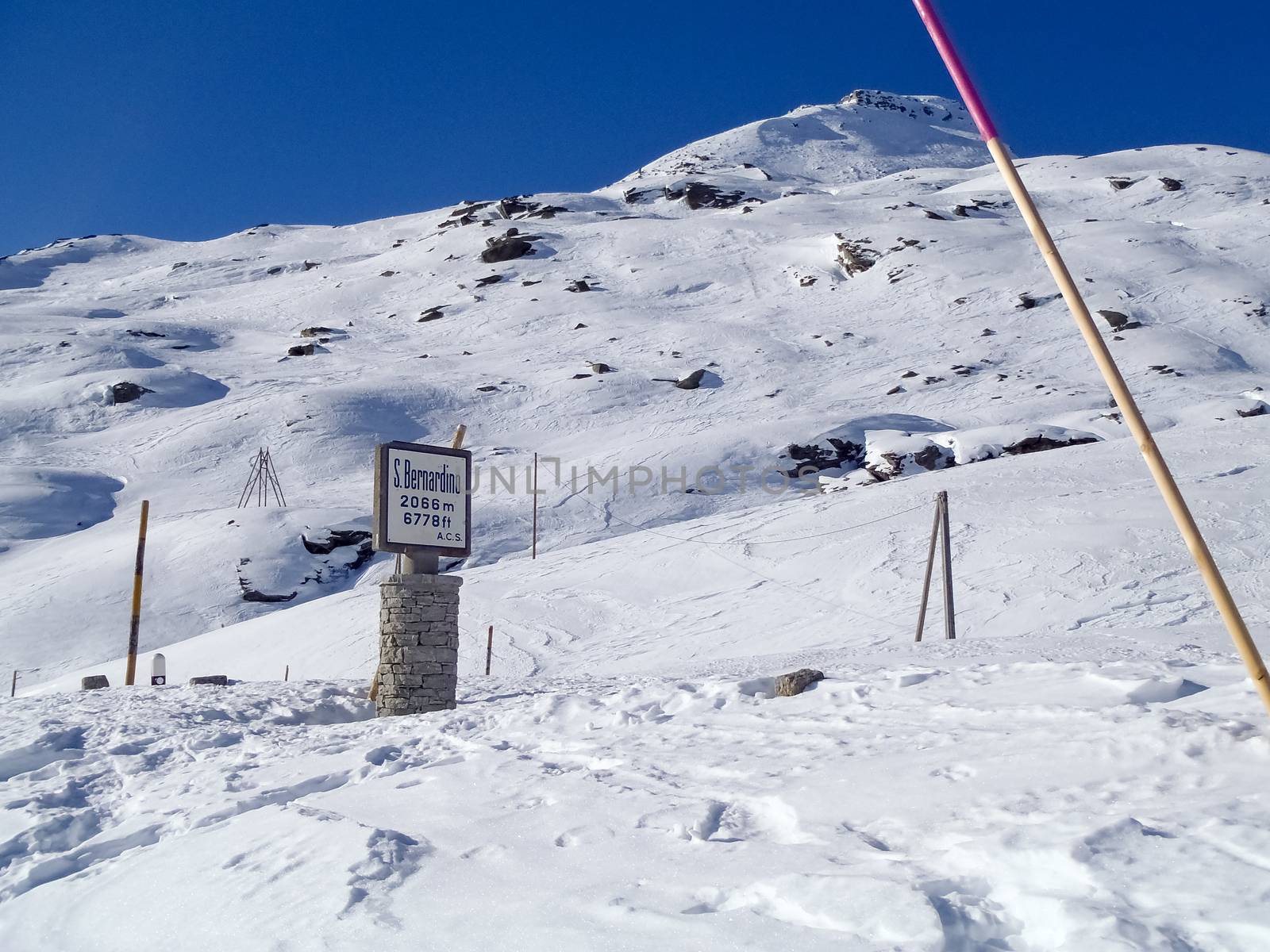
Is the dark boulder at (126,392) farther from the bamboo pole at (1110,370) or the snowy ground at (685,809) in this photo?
the bamboo pole at (1110,370)

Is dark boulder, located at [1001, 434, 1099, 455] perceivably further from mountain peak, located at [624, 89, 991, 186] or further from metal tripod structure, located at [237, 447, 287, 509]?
mountain peak, located at [624, 89, 991, 186]

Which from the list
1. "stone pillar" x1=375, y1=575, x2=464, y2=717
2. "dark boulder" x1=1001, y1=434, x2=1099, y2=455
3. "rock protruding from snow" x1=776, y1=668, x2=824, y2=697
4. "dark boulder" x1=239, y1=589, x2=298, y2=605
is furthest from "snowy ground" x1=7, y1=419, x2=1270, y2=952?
"dark boulder" x1=1001, y1=434, x2=1099, y2=455

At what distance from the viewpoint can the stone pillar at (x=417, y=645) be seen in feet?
39.2

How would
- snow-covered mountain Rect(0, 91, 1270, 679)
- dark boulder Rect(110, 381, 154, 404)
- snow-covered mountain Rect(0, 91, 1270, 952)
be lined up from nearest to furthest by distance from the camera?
1. snow-covered mountain Rect(0, 91, 1270, 952)
2. snow-covered mountain Rect(0, 91, 1270, 679)
3. dark boulder Rect(110, 381, 154, 404)

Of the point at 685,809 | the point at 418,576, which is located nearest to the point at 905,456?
the point at 418,576

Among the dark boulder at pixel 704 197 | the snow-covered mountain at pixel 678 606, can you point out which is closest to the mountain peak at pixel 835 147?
the dark boulder at pixel 704 197

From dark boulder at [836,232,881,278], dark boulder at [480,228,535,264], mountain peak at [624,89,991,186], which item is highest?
mountain peak at [624,89,991,186]

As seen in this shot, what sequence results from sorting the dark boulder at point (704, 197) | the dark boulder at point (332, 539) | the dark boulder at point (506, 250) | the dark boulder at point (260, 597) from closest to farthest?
the dark boulder at point (260, 597)
the dark boulder at point (332, 539)
the dark boulder at point (506, 250)
the dark boulder at point (704, 197)

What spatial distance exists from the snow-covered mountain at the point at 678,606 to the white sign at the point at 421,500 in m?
2.07

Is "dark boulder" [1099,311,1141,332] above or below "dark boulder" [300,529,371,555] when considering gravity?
above

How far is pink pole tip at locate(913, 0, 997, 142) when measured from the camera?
4750mm

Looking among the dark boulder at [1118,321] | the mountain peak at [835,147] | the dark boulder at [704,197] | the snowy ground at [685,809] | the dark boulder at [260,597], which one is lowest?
the dark boulder at [260,597]

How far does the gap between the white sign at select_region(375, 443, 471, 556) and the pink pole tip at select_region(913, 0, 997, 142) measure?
9181 millimetres

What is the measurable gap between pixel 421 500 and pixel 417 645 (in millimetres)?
1914
